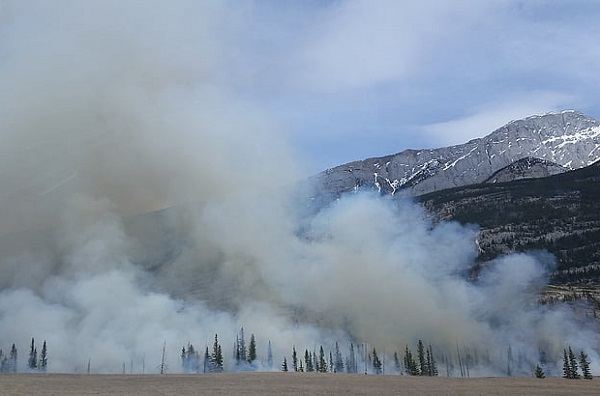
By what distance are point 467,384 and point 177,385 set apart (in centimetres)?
5696

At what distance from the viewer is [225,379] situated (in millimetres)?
121500

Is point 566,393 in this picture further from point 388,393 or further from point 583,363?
point 583,363

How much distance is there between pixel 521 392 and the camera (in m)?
105

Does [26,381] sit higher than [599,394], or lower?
higher

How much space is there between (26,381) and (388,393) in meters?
60.4

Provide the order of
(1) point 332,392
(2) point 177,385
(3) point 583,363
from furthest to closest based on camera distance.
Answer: (3) point 583,363 → (2) point 177,385 → (1) point 332,392

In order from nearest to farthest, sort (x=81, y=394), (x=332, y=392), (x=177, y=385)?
(x=81, y=394) < (x=332, y=392) < (x=177, y=385)

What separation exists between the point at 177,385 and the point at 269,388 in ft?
51.0

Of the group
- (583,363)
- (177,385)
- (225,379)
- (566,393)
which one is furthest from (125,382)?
(583,363)

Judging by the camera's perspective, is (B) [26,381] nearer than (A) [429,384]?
Yes

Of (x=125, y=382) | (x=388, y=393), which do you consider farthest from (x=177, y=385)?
(x=388, y=393)

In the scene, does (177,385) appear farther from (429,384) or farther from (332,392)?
(429,384)

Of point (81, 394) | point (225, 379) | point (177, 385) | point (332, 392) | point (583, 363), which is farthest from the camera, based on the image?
point (583, 363)

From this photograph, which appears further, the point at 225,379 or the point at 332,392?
the point at 225,379
